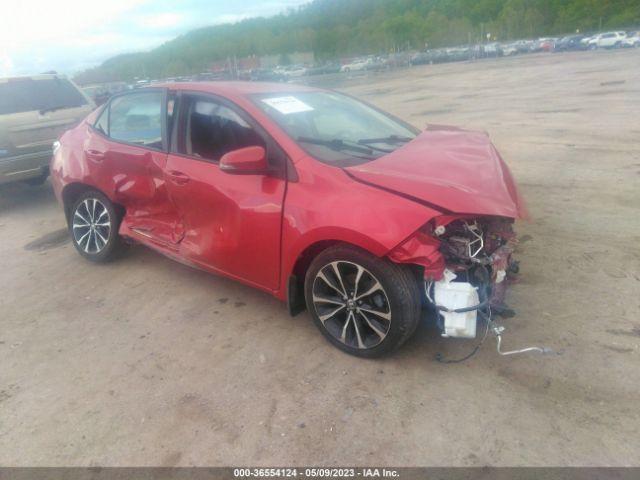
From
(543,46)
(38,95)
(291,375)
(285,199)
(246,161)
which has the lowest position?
(291,375)

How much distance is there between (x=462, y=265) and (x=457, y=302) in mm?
237

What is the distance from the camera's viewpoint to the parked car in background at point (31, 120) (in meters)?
6.27

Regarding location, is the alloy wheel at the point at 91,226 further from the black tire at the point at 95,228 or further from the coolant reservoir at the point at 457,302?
the coolant reservoir at the point at 457,302

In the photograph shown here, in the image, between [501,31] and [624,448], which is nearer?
[624,448]

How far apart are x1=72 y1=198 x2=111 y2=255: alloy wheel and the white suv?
54.8 m

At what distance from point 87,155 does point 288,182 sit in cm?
239

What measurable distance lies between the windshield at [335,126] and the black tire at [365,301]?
66 cm

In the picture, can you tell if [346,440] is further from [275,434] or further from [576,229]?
[576,229]

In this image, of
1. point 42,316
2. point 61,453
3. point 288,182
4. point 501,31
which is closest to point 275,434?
point 61,453

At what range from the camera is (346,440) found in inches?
95.3

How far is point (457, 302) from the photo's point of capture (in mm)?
2689

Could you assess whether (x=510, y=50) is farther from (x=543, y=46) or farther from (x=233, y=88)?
(x=233, y=88)

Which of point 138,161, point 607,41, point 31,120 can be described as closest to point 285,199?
point 138,161

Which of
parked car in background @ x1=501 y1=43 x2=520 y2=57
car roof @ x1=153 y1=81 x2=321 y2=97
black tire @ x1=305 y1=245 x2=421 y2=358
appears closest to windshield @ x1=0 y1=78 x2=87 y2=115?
car roof @ x1=153 y1=81 x2=321 y2=97
